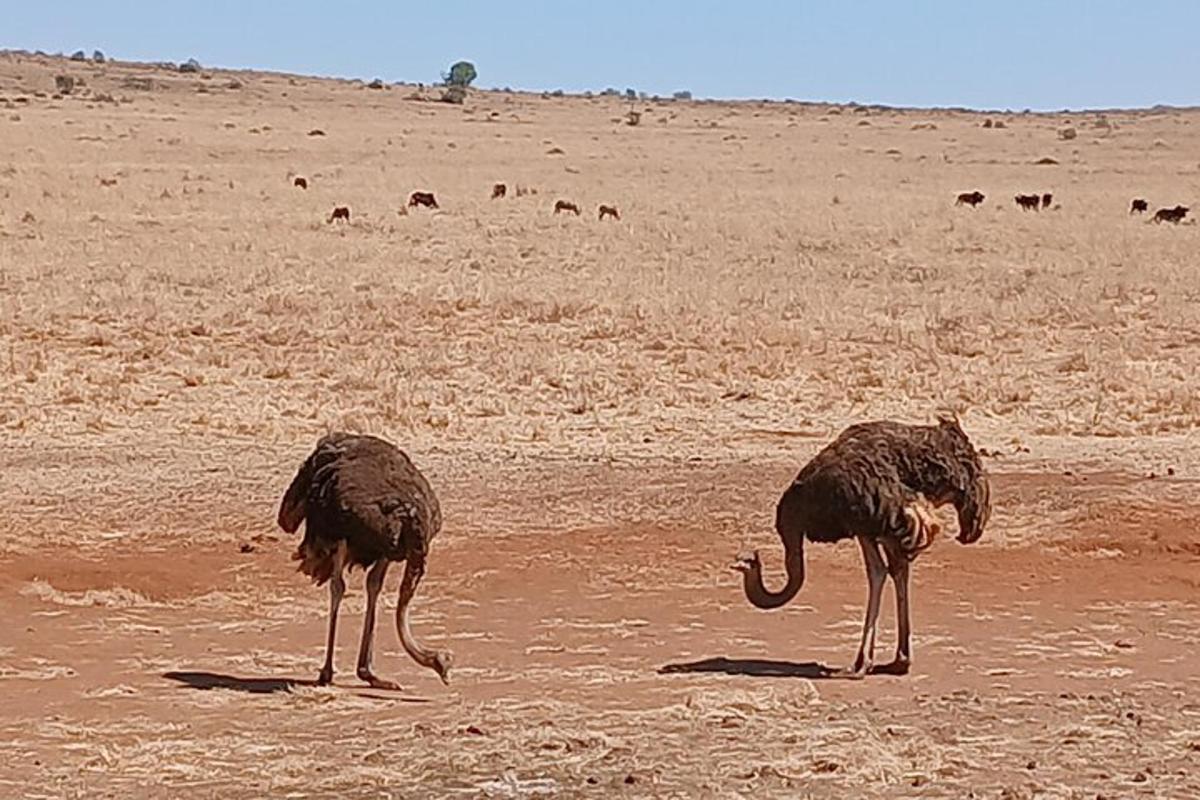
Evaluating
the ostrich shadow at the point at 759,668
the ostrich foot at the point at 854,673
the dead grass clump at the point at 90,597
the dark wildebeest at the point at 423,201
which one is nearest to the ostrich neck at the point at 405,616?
the ostrich shadow at the point at 759,668

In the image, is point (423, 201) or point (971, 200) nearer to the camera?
point (423, 201)

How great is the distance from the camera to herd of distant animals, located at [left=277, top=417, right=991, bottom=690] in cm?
945

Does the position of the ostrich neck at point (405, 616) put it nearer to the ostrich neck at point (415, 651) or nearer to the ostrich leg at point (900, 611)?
the ostrich neck at point (415, 651)

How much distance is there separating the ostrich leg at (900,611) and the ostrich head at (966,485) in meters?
0.38

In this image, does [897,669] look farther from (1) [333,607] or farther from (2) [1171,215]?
(2) [1171,215]

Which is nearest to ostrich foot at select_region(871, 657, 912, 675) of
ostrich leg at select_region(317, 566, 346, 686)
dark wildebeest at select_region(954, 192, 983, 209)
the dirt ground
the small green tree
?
the dirt ground

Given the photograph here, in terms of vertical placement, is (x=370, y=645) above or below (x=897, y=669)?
below

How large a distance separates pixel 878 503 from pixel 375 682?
2577 millimetres

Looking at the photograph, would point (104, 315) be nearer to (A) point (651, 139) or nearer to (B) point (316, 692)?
(B) point (316, 692)

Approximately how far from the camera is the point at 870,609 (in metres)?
9.84

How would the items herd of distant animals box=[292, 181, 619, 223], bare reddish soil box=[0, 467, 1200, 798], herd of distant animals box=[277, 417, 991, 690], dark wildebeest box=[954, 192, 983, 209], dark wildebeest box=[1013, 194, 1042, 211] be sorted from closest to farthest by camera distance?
bare reddish soil box=[0, 467, 1200, 798] → herd of distant animals box=[277, 417, 991, 690] → herd of distant animals box=[292, 181, 619, 223] → dark wildebeest box=[1013, 194, 1042, 211] → dark wildebeest box=[954, 192, 983, 209]

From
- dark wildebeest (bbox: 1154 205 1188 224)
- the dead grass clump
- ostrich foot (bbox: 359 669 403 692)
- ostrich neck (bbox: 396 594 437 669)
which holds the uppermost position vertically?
dark wildebeest (bbox: 1154 205 1188 224)

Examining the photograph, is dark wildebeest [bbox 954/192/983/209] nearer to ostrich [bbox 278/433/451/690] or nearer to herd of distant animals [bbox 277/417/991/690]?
herd of distant animals [bbox 277/417/991/690]

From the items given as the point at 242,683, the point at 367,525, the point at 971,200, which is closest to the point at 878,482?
the point at 367,525
